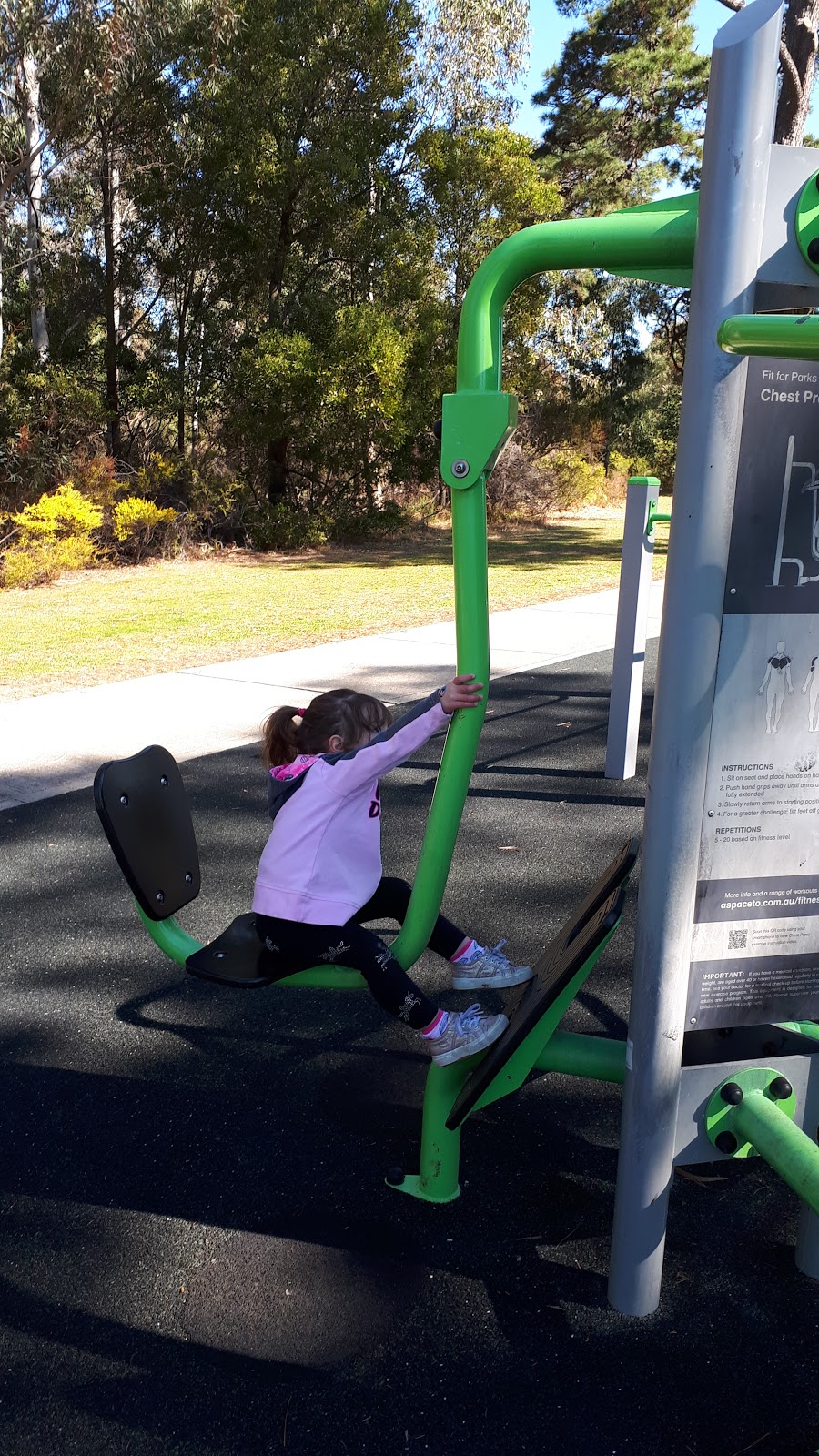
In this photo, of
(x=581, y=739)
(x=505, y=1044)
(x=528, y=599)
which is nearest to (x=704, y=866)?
(x=505, y=1044)

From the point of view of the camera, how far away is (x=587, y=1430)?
1.78 m

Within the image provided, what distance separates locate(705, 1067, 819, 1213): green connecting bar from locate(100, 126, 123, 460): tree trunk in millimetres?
16665

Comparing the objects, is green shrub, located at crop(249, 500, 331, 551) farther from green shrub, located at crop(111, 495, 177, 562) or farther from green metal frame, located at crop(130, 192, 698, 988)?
green metal frame, located at crop(130, 192, 698, 988)

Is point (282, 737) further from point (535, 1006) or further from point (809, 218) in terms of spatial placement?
point (809, 218)

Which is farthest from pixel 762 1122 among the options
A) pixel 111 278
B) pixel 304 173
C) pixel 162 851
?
pixel 111 278

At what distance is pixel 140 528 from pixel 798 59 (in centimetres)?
1039

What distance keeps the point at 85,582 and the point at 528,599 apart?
5.34m

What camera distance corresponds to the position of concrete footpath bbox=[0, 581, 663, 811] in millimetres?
5543

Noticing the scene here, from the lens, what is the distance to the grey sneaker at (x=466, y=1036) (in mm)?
2301

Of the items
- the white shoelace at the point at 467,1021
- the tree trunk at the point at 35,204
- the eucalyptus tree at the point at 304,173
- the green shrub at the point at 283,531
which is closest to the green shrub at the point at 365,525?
the green shrub at the point at 283,531

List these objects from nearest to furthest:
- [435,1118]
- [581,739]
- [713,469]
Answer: [713,469]
[435,1118]
[581,739]

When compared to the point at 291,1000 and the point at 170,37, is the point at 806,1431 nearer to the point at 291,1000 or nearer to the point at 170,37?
the point at 291,1000

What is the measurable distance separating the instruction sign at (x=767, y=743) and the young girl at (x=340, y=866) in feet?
1.92

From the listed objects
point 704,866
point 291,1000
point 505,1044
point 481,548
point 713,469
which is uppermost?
point 713,469
